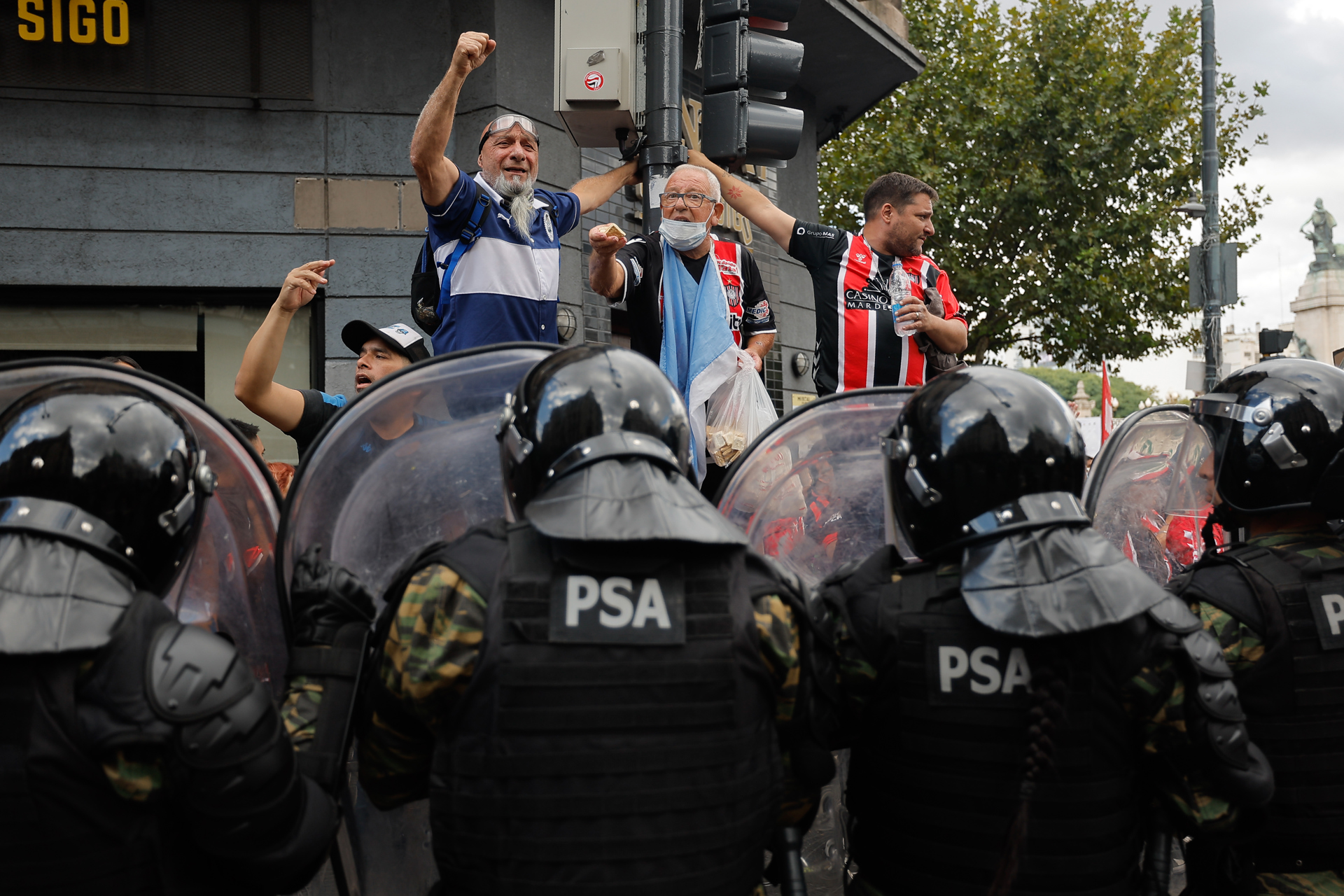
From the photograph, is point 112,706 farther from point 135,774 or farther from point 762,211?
point 762,211

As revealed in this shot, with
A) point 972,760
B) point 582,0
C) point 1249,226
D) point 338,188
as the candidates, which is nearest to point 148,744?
point 972,760

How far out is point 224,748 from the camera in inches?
62.0

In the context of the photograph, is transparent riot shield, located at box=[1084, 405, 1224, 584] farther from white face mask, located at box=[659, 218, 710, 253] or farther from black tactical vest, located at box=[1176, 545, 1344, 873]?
white face mask, located at box=[659, 218, 710, 253]

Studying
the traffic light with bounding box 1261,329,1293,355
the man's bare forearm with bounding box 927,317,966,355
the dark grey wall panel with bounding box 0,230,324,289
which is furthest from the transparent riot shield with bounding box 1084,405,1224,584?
the dark grey wall panel with bounding box 0,230,324,289

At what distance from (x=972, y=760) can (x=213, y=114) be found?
8699 millimetres

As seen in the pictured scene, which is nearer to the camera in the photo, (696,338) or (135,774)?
(135,774)

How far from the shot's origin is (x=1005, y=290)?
19531 mm

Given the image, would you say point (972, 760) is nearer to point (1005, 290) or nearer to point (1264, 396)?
point (1264, 396)

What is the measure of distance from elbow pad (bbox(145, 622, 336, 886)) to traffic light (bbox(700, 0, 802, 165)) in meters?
4.74

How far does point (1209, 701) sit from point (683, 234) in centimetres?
327

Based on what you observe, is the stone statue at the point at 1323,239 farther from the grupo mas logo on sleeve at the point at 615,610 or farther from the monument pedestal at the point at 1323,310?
the grupo mas logo on sleeve at the point at 615,610

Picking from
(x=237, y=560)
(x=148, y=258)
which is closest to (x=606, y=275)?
(x=237, y=560)

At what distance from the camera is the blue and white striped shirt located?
4020 millimetres

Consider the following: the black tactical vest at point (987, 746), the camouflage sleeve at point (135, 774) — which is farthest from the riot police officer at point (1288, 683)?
the camouflage sleeve at point (135, 774)
